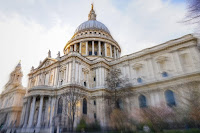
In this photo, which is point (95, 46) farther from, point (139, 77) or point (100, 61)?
point (139, 77)

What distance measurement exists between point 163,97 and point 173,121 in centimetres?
705

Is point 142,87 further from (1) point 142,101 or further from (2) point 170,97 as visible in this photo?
(2) point 170,97

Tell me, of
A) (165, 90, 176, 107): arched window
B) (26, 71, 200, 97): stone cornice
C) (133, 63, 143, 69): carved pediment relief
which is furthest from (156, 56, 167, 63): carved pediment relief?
(165, 90, 176, 107): arched window

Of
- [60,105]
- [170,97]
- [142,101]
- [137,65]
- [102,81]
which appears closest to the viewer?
[170,97]

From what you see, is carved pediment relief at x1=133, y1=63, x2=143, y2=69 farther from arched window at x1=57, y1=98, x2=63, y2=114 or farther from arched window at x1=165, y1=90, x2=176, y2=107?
arched window at x1=57, y1=98, x2=63, y2=114

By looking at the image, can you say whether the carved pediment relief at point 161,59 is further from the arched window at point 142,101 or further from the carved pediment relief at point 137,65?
the arched window at point 142,101

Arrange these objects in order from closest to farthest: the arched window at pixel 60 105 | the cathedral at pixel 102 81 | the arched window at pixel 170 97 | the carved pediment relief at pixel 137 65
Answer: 1. the arched window at pixel 170 97
2. the cathedral at pixel 102 81
3. the arched window at pixel 60 105
4. the carved pediment relief at pixel 137 65

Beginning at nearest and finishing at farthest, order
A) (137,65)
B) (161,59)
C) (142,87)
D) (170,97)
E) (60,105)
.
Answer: (170,97) → (142,87) → (60,105) → (161,59) → (137,65)

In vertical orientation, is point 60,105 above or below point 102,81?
below

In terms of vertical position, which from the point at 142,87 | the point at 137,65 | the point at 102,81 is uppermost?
the point at 137,65

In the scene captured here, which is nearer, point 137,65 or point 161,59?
point 161,59

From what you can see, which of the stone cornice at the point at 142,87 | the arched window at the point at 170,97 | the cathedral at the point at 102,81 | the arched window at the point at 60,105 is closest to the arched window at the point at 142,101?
the cathedral at the point at 102,81

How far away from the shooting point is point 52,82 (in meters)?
27.9

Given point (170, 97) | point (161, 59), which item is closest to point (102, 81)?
point (161, 59)
